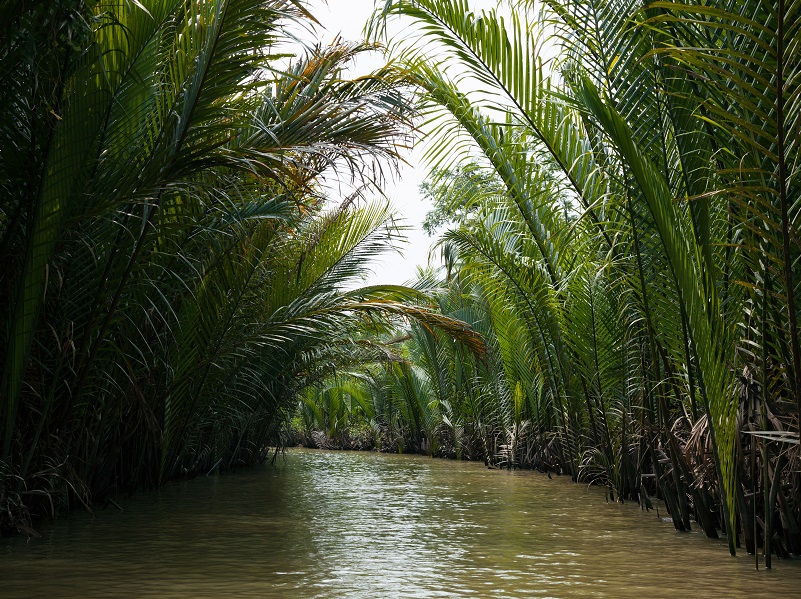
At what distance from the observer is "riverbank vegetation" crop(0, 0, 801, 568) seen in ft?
13.3

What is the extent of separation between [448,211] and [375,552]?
3.66 meters

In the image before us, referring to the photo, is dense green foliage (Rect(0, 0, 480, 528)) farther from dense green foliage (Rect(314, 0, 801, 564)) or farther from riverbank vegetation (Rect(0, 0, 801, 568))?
dense green foliage (Rect(314, 0, 801, 564))

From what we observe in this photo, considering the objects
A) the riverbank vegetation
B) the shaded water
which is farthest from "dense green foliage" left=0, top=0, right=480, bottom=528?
the shaded water

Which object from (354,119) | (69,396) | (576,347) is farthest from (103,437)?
(576,347)

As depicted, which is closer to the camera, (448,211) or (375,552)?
(375,552)

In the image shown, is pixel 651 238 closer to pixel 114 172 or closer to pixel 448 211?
pixel 448 211

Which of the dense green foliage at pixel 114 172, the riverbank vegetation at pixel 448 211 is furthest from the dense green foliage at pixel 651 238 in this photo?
the dense green foliage at pixel 114 172

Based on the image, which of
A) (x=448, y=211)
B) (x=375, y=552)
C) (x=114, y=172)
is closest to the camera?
(x=375, y=552)

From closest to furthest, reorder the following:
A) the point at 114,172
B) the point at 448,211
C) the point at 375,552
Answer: the point at 375,552, the point at 114,172, the point at 448,211

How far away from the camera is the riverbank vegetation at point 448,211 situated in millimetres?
4051

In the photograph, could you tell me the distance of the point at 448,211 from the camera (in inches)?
301

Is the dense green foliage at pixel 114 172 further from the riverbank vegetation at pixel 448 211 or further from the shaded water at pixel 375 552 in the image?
the shaded water at pixel 375 552

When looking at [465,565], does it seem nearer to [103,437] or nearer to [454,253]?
[103,437]

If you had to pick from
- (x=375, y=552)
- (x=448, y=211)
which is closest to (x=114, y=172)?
(x=375, y=552)
